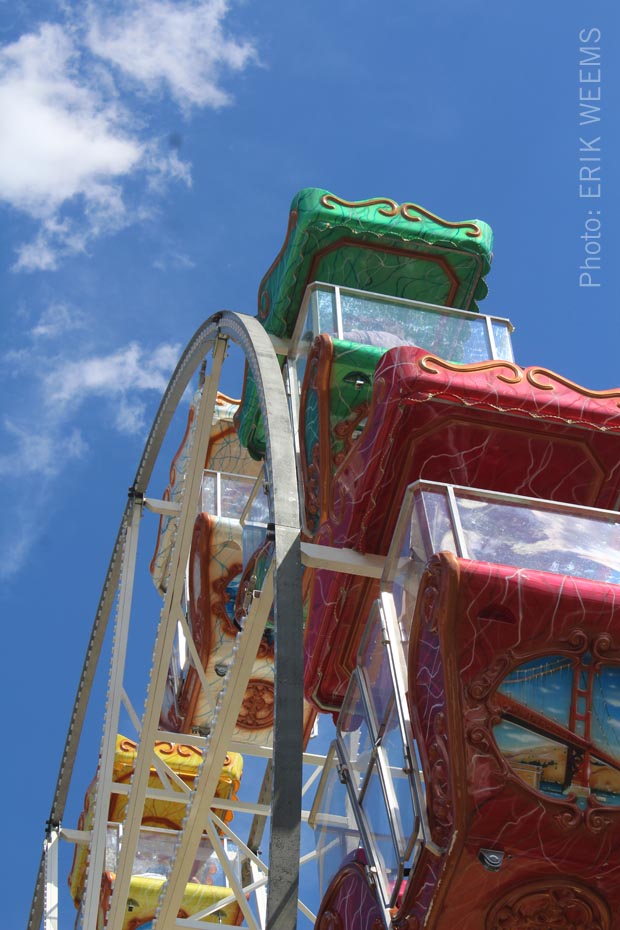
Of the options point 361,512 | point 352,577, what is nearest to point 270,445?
point 361,512

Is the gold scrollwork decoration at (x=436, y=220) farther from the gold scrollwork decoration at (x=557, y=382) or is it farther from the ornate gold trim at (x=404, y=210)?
the gold scrollwork decoration at (x=557, y=382)

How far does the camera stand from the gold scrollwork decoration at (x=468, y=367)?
41.5 feet

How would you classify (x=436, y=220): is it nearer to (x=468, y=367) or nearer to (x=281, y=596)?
(x=468, y=367)

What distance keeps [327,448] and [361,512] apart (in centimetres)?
206

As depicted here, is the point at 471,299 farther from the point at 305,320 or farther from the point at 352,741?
the point at 352,741

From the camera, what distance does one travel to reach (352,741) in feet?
38.9

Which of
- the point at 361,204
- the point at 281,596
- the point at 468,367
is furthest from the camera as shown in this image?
the point at 361,204

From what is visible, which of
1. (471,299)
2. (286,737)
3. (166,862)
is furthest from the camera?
(166,862)

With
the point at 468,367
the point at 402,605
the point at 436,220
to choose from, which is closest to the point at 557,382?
the point at 468,367

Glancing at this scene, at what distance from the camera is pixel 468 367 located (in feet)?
42.2

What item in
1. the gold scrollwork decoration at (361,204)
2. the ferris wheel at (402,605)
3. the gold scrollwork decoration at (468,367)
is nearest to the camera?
the ferris wheel at (402,605)

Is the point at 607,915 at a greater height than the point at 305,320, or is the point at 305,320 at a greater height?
the point at 305,320

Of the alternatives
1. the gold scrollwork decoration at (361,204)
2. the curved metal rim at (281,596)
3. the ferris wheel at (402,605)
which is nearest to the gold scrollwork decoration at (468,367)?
the ferris wheel at (402,605)

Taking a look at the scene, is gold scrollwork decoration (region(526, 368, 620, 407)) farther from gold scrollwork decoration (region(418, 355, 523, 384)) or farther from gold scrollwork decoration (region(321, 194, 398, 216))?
gold scrollwork decoration (region(321, 194, 398, 216))
